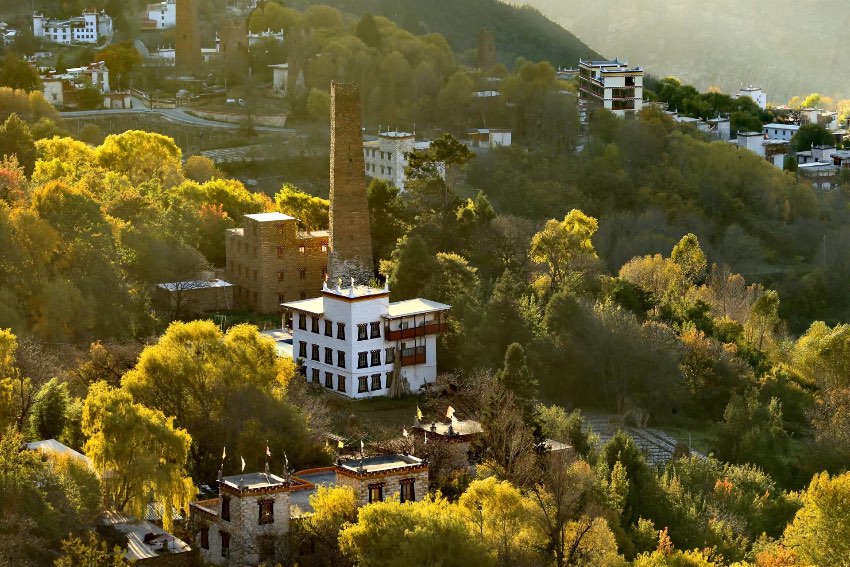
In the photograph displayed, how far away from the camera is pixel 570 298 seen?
2454 inches

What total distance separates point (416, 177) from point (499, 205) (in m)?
17.0

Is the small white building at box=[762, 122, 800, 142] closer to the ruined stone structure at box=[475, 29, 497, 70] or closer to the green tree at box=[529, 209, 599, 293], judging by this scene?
the ruined stone structure at box=[475, 29, 497, 70]

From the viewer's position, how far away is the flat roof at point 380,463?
43.8 m

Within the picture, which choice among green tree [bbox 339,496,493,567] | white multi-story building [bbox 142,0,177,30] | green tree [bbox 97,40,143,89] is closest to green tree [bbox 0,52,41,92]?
green tree [bbox 97,40,143,89]

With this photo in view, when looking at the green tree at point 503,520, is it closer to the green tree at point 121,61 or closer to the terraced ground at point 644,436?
the terraced ground at point 644,436

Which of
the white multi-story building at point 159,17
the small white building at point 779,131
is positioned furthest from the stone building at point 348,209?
the white multi-story building at point 159,17

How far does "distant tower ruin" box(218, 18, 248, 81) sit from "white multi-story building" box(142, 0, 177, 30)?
33.1ft

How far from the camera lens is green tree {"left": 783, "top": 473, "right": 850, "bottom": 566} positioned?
151 feet

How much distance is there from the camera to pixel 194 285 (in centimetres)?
6325

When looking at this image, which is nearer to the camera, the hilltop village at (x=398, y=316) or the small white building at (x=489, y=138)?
the hilltop village at (x=398, y=316)

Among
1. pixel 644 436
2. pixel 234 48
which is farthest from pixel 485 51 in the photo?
pixel 644 436

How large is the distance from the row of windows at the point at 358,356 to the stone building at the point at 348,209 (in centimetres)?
626

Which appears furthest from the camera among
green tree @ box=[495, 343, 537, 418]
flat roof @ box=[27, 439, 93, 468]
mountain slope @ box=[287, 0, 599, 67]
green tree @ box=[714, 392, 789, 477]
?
mountain slope @ box=[287, 0, 599, 67]

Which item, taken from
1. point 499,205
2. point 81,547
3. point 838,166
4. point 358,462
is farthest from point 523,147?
point 81,547
